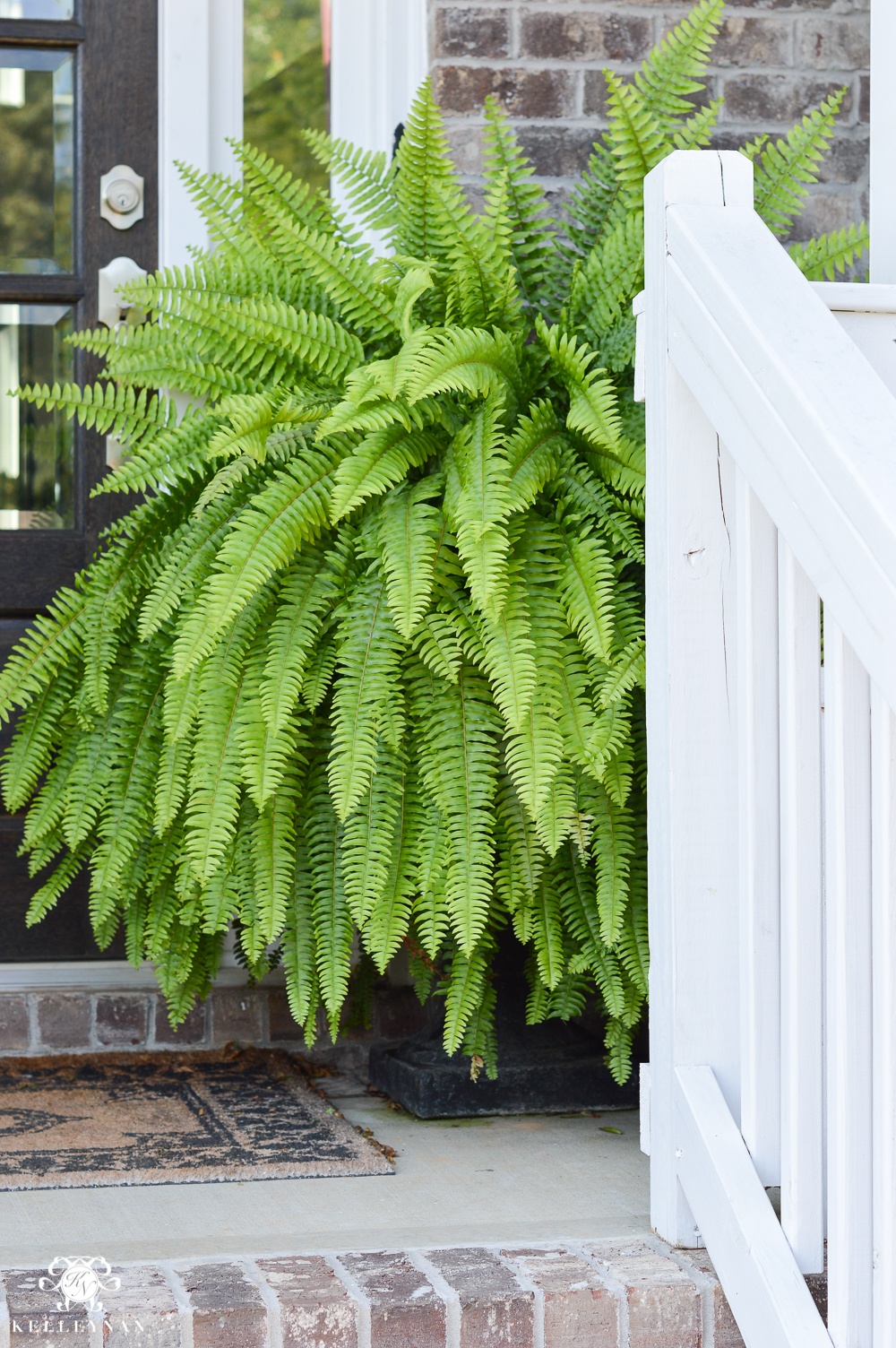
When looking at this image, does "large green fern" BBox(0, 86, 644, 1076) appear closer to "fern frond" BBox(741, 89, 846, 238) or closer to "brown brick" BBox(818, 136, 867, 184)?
"fern frond" BBox(741, 89, 846, 238)

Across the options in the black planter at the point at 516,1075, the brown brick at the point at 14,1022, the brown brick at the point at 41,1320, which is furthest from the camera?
the brown brick at the point at 14,1022

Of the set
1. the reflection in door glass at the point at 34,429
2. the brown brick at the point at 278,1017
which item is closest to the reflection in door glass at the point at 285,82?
the reflection in door glass at the point at 34,429

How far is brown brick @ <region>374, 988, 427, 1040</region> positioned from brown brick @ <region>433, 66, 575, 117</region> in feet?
5.03

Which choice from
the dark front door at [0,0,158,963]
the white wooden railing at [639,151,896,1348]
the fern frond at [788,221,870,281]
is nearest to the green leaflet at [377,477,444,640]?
the white wooden railing at [639,151,896,1348]

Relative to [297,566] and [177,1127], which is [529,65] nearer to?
[297,566]

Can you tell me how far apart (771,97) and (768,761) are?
5.25 ft

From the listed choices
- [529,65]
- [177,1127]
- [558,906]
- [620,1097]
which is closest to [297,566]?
[558,906]

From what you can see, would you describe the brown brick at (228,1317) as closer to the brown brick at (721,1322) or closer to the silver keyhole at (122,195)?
the brown brick at (721,1322)

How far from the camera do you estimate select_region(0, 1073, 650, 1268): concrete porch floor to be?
1195 millimetres

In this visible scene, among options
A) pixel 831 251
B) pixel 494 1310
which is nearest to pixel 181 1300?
pixel 494 1310

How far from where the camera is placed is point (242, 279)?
1.65 m

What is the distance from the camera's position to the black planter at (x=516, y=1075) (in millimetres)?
1675

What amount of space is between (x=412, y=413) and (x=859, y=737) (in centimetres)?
71

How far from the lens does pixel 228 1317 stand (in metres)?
1.02
